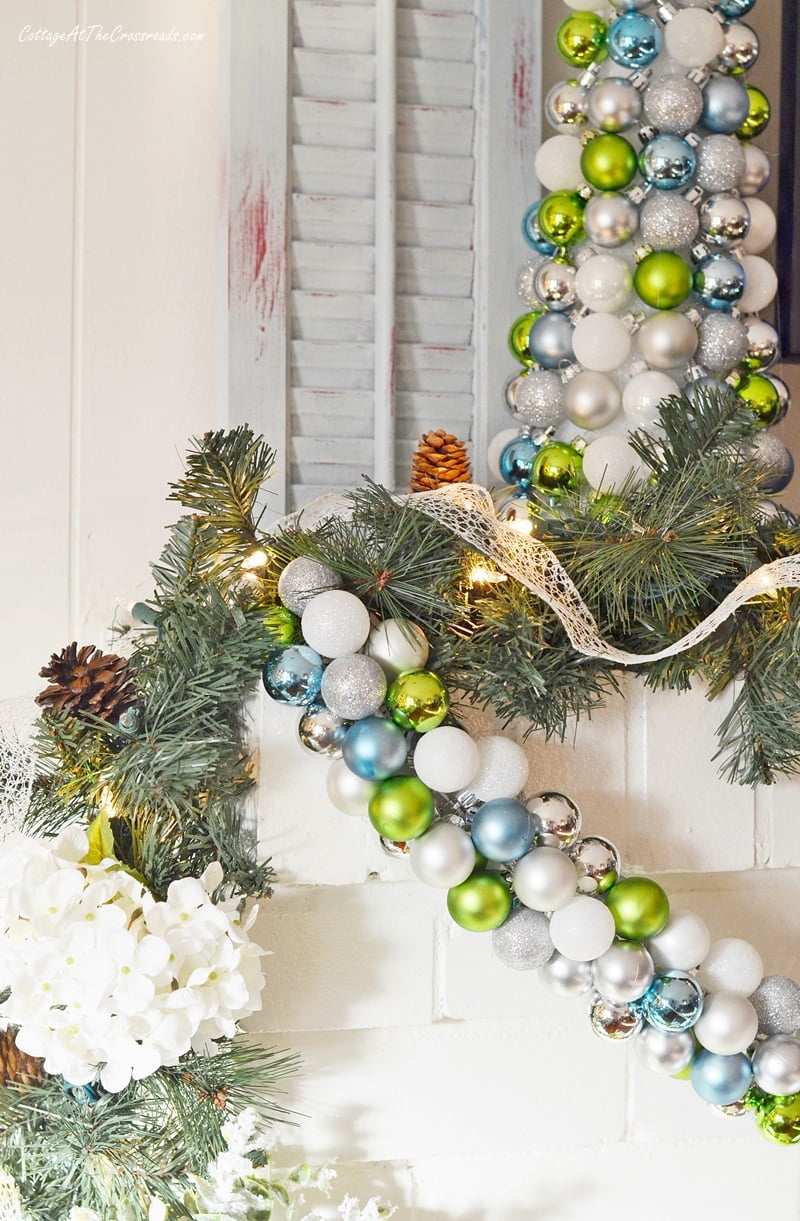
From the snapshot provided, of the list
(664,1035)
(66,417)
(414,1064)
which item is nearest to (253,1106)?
(414,1064)

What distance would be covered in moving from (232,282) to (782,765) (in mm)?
634

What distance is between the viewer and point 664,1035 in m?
0.70

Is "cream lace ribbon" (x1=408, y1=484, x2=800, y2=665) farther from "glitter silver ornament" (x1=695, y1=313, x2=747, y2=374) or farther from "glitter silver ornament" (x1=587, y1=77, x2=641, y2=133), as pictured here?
"glitter silver ornament" (x1=587, y1=77, x2=641, y2=133)

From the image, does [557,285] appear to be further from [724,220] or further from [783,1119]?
[783,1119]

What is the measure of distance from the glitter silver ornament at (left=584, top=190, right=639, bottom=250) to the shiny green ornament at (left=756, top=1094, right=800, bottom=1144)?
2.22 feet

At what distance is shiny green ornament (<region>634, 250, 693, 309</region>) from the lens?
90cm

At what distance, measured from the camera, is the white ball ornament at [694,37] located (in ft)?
2.93

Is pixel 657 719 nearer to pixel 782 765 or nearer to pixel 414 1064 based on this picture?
pixel 782 765

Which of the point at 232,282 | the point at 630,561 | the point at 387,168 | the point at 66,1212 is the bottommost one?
the point at 66,1212

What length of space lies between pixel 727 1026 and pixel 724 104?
731mm

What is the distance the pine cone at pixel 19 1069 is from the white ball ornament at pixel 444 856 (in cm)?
29

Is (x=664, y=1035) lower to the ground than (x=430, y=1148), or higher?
higher

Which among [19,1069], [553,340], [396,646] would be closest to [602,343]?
[553,340]

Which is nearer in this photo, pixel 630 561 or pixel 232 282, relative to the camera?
pixel 630 561
